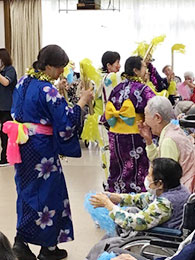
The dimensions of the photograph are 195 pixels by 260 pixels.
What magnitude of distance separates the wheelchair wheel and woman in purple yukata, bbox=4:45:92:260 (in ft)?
3.18

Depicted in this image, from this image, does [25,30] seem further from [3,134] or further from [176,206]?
[176,206]

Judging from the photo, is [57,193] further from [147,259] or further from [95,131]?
[147,259]

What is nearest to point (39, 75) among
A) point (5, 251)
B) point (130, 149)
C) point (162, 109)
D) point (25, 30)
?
point (162, 109)

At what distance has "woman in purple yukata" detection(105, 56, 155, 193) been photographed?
3965 mm

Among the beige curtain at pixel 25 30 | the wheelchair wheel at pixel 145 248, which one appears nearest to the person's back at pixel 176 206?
the wheelchair wheel at pixel 145 248

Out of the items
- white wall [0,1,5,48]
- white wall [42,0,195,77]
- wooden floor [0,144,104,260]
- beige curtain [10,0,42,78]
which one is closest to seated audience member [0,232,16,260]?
wooden floor [0,144,104,260]

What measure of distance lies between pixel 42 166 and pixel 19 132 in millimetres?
263

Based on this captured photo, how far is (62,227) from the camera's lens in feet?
11.7

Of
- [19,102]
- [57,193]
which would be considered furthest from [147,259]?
[19,102]

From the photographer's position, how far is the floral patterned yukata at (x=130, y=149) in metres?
3.97

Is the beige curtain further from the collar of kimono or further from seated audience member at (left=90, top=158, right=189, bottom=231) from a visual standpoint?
seated audience member at (left=90, top=158, right=189, bottom=231)

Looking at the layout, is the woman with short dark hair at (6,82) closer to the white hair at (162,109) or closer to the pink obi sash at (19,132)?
the pink obi sash at (19,132)

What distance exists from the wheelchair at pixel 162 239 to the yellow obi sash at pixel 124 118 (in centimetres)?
140

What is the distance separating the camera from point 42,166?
3.42 meters
